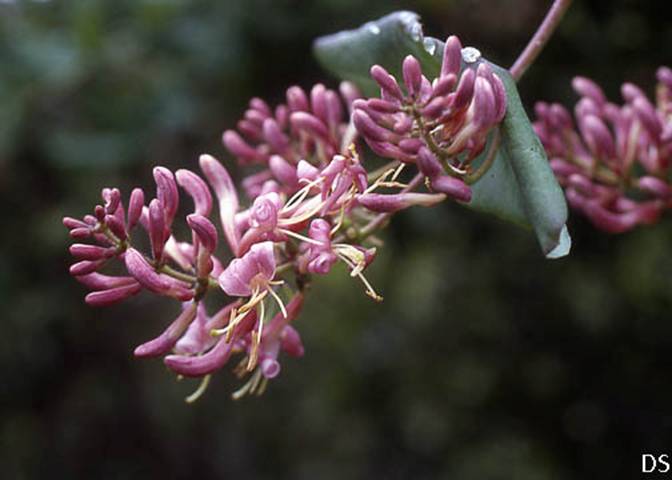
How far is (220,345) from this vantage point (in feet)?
2.81

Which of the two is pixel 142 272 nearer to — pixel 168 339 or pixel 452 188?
pixel 168 339

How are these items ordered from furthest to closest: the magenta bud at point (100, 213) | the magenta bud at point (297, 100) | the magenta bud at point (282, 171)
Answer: the magenta bud at point (297, 100), the magenta bud at point (282, 171), the magenta bud at point (100, 213)

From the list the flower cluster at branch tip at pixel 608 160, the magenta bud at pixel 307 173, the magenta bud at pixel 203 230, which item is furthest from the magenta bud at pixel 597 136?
the magenta bud at pixel 203 230

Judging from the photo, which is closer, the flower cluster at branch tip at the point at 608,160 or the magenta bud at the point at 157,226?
the magenta bud at the point at 157,226

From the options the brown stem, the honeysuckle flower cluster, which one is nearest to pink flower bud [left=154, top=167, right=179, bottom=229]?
the honeysuckle flower cluster

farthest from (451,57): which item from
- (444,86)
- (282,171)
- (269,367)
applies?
(269,367)

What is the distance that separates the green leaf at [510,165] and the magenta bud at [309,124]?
10 centimetres

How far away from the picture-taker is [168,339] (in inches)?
33.9

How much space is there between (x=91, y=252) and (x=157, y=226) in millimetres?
68

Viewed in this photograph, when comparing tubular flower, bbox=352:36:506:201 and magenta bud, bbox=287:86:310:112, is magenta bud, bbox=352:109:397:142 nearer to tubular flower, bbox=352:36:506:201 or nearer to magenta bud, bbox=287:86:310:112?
tubular flower, bbox=352:36:506:201

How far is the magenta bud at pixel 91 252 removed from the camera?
32.3 inches

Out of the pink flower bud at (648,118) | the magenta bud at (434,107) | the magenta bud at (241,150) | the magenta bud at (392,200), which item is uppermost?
the magenta bud at (434,107)

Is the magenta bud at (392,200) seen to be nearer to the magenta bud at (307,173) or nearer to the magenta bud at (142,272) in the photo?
the magenta bud at (307,173)

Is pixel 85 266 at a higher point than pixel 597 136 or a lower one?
higher
